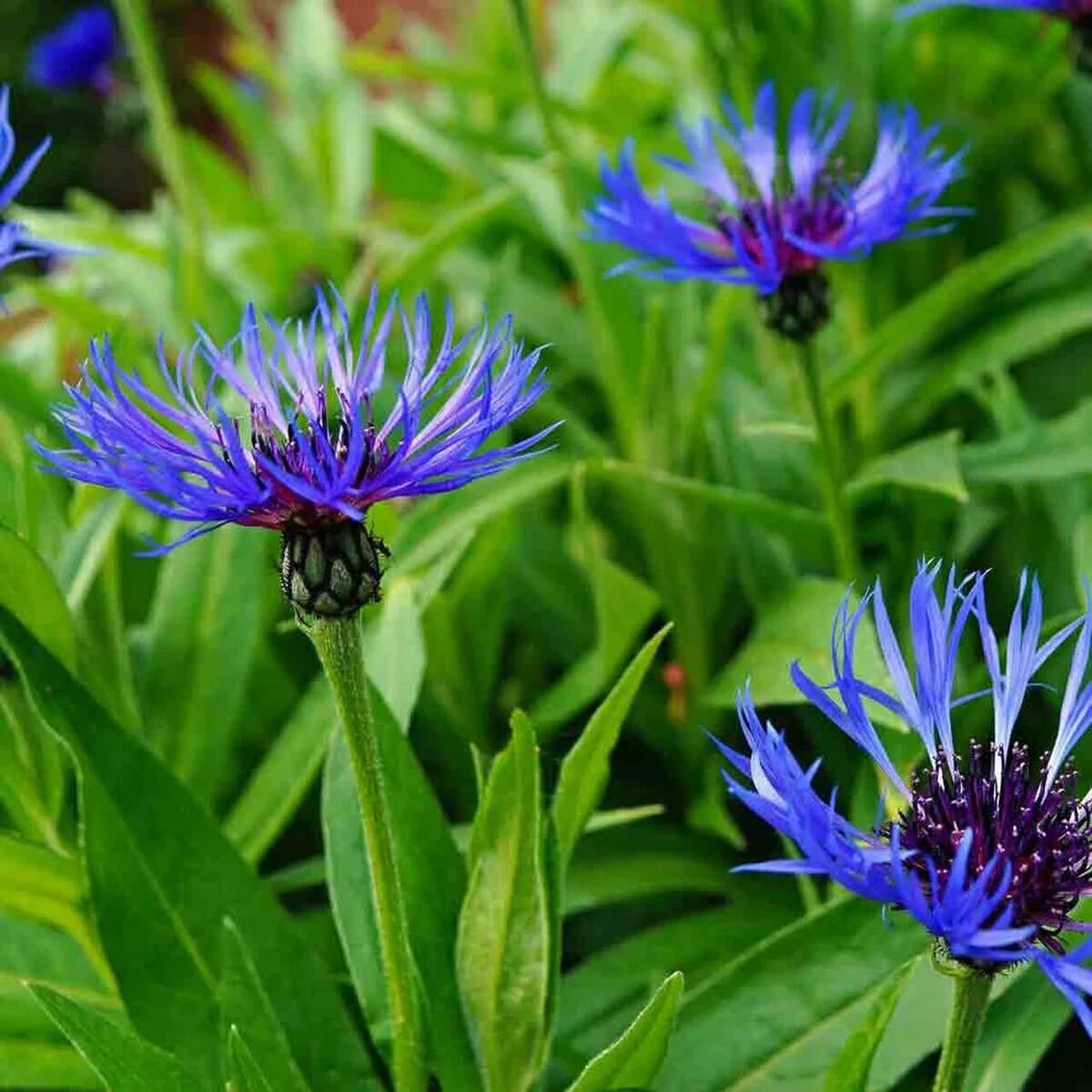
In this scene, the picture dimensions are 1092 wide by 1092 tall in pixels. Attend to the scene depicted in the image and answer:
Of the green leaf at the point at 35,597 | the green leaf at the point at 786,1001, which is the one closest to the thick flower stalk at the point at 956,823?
the green leaf at the point at 786,1001

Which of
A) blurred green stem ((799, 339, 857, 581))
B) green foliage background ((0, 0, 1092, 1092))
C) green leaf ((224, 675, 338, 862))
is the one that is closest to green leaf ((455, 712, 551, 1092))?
green foliage background ((0, 0, 1092, 1092))

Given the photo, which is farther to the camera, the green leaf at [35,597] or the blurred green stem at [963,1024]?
the green leaf at [35,597]

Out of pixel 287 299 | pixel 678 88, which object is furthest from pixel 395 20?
pixel 287 299

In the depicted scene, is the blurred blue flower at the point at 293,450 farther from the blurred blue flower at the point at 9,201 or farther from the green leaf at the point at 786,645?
the green leaf at the point at 786,645

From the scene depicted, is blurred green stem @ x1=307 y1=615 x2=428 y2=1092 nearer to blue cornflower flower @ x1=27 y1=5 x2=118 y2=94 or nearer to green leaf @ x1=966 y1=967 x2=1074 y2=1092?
green leaf @ x1=966 y1=967 x2=1074 y2=1092

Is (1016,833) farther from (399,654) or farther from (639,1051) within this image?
(399,654)

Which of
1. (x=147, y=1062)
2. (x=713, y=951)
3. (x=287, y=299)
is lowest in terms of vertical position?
(x=713, y=951)

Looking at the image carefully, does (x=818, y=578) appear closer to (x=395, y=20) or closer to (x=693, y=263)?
(x=693, y=263)

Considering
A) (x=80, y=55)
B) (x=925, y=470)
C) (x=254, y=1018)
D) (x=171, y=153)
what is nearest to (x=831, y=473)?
(x=925, y=470)
